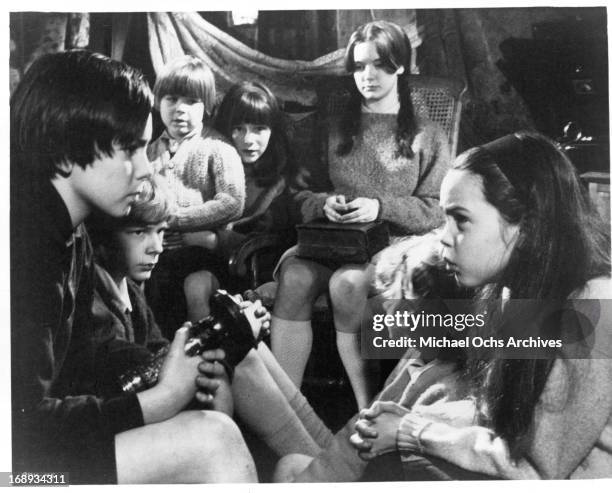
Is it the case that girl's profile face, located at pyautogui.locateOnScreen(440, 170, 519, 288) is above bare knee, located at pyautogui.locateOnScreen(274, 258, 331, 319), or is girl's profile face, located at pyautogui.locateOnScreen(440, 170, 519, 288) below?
above

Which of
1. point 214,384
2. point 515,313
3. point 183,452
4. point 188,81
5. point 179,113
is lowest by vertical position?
point 183,452

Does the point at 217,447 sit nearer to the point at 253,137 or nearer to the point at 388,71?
the point at 253,137

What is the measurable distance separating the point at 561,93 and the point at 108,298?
6.25ft

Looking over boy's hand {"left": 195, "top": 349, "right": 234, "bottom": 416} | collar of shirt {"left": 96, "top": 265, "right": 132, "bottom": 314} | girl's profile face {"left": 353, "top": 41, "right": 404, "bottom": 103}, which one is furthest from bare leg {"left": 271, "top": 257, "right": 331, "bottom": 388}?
girl's profile face {"left": 353, "top": 41, "right": 404, "bottom": 103}

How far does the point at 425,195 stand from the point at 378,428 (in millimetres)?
899

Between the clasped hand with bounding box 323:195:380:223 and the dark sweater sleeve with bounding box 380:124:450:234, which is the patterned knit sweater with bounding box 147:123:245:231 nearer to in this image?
the clasped hand with bounding box 323:195:380:223

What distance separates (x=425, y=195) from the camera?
3260mm

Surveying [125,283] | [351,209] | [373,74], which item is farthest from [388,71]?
[125,283]

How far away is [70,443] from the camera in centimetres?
316

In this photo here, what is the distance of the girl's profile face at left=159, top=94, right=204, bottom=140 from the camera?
327 centimetres

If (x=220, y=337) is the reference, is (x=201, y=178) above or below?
above

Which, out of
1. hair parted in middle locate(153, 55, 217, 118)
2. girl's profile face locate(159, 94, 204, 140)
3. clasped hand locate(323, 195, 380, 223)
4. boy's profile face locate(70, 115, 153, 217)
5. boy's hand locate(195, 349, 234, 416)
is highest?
hair parted in middle locate(153, 55, 217, 118)

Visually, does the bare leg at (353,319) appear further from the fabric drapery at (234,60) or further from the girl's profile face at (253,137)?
the fabric drapery at (234,60)

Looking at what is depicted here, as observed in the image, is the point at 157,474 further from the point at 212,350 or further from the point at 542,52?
the point at 542,52
